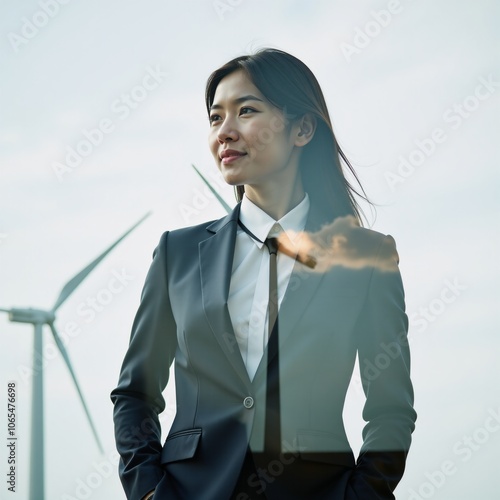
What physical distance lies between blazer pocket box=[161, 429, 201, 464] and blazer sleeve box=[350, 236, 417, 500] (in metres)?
1.07

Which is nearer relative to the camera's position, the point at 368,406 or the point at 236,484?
the point at 236,484

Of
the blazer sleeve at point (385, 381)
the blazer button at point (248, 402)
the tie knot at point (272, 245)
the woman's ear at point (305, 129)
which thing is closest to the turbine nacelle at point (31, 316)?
the woman's ear at point (305, 129)

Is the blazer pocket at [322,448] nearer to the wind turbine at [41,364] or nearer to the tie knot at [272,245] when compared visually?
the tie knot at [272,245]

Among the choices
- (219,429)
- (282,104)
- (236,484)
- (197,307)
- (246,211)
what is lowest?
(236,484)

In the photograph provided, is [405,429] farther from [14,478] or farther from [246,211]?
[14,478]

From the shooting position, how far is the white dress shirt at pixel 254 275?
5777mm

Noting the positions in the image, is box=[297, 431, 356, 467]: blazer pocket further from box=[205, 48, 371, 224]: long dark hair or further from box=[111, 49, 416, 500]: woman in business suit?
box=[205, 48, 371, 224]: long dark hair

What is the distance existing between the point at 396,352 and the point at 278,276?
0.97 meters

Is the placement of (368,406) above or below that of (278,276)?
below

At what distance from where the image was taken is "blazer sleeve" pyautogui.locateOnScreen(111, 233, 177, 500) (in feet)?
19.2

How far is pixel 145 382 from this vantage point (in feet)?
20.3

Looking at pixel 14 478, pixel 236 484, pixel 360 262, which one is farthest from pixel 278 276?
pixel 14 478

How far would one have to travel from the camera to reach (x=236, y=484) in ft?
17.9

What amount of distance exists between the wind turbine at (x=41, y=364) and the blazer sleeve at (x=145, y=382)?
1074cm
